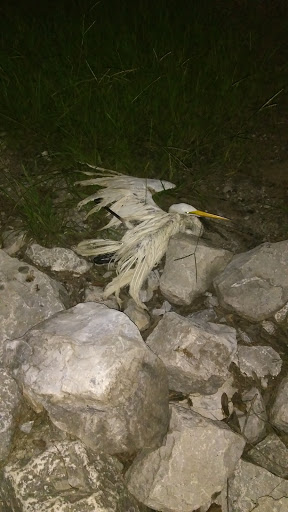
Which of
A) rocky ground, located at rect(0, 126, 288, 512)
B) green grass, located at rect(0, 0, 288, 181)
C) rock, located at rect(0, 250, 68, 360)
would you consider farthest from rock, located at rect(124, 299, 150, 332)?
Result: green grass, located at rect(0, 0, 288, 181)

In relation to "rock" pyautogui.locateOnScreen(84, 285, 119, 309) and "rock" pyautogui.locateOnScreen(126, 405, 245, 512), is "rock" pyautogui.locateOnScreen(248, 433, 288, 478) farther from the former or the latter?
"rock" pyautogui.locateOnScreen(84, 285, 119, 309)

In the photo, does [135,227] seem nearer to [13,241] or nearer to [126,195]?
[126,195]

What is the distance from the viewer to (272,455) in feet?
4.94

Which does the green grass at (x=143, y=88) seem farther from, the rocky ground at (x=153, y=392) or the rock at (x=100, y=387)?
the rock at (x=100, y=387)

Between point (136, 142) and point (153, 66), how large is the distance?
373 millimetres

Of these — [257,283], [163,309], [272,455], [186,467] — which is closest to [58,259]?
[163,309]

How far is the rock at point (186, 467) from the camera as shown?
142 centimetres

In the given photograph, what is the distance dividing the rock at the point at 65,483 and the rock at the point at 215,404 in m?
0.31

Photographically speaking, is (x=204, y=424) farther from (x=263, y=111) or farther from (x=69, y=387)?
(x=263, y=111)

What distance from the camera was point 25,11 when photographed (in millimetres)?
2838

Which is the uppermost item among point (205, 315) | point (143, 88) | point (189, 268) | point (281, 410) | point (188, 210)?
point (143, 88)

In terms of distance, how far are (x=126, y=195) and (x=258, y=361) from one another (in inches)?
32.3

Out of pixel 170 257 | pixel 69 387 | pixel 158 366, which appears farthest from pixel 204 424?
pixel 170 257

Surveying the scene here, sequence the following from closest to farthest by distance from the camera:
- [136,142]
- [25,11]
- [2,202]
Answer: [2,202] → [136,142] → [25,11]
